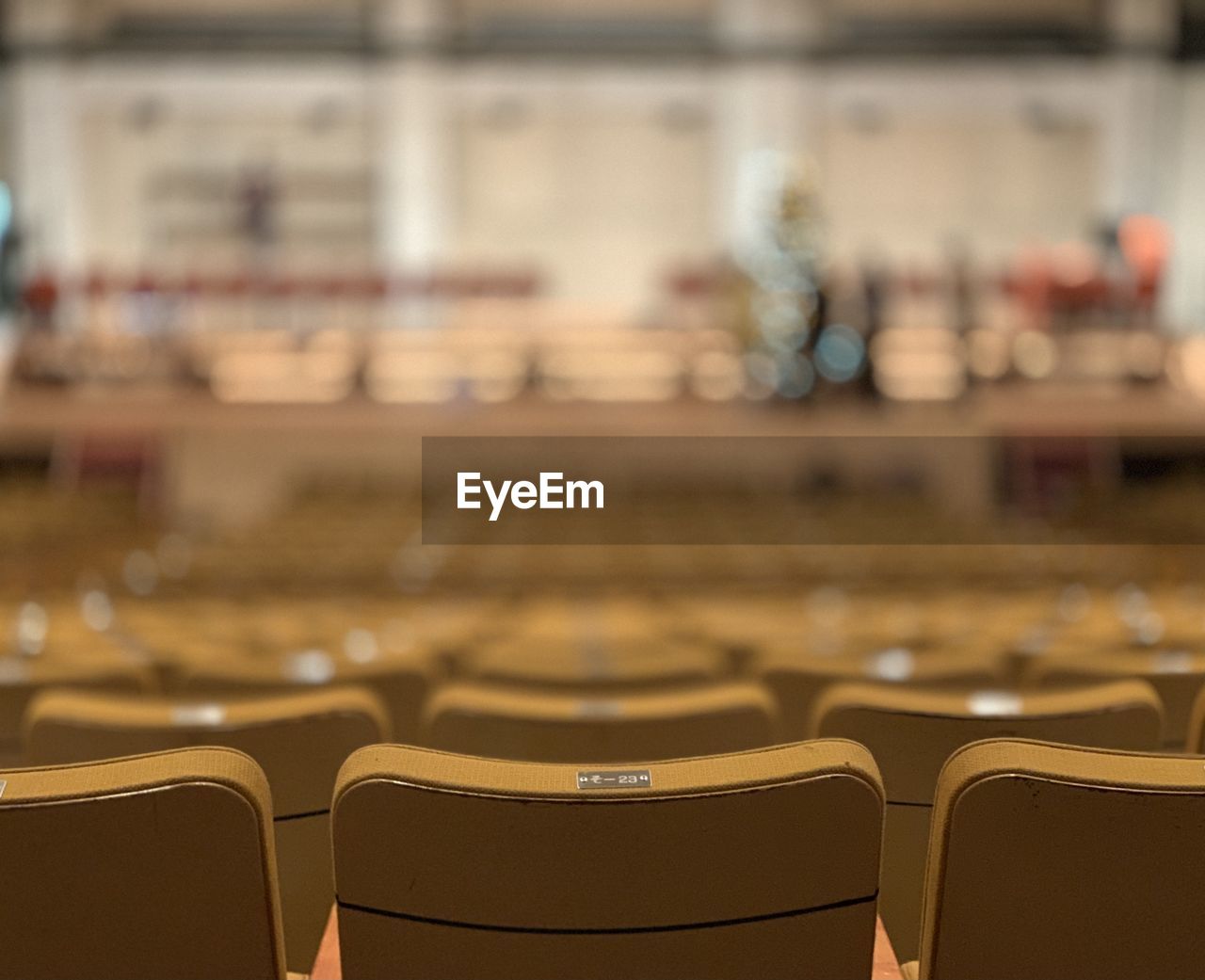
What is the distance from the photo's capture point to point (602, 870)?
993 mm

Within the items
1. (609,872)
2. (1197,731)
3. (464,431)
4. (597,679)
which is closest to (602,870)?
(609,872)

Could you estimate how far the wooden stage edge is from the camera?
122cm

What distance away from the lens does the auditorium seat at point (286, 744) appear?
1.40m

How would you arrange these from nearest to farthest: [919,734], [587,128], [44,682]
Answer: [919,734] < [44,682] < [587,128]

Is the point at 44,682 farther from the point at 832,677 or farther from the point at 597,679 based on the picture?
the point at 832,677

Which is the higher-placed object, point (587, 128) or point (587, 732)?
point (587, 128)

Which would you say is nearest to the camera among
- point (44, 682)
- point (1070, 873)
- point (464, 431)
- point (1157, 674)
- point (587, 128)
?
point (1070, 873)

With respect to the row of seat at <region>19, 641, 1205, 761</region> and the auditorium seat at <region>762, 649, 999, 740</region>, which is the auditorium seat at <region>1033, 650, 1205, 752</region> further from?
the auditorium seat at <region>762, 649, 999, 740</region>

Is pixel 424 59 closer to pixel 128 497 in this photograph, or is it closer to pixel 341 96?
pixel 341 96

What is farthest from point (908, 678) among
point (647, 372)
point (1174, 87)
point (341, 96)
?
point (1174, 87)

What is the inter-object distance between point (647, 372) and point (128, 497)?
504cm

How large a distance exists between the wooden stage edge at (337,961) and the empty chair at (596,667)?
779 millimetres

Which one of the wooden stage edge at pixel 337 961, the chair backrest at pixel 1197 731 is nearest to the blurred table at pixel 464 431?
the chair backrest at pixel 1197 731

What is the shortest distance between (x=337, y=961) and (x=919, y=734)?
28.0 inches
